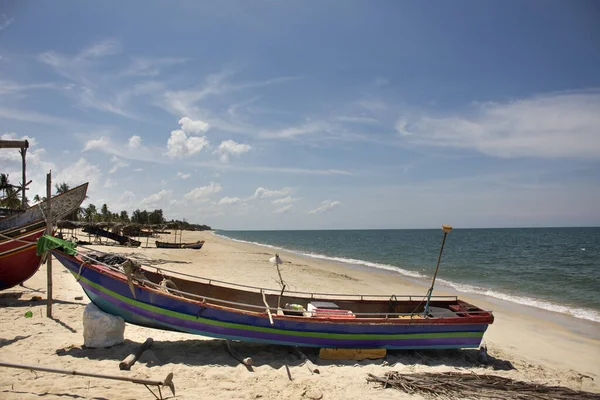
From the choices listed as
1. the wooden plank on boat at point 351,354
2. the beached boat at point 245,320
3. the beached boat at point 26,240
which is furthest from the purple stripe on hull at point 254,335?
the beached boat at point 26,240

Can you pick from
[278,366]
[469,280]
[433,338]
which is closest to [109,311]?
[278,366]

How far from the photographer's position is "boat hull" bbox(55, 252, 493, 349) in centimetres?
658

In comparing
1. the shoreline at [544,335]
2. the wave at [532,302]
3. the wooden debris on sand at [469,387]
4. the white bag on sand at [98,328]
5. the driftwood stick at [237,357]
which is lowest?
the wave at [532,302]

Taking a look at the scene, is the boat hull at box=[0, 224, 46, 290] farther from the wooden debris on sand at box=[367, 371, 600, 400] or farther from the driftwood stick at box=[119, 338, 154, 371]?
the wooden debris on sand at box=[367, 371, 600, 400]

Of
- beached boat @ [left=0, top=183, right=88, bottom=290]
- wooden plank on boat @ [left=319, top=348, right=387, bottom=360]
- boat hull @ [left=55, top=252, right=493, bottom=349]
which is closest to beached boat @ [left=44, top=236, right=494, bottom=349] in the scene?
boat hull @ [left=55, top=252, right=493, bottom=349]

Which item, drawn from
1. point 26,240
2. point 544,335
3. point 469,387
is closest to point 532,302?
point 544,335

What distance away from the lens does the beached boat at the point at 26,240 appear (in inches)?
355

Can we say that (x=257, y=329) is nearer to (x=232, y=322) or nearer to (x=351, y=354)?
(x=232, y=322)

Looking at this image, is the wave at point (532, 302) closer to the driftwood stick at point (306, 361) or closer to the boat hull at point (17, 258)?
the driftwood stick at point (306, 361)

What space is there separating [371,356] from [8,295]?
33.3ft

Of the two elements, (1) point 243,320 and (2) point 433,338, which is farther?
(2) point 433,338

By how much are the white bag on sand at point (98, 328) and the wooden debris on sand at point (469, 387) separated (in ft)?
16.2

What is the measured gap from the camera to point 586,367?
802 cm

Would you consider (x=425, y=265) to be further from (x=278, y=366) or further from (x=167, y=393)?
(x=167, y=393)
